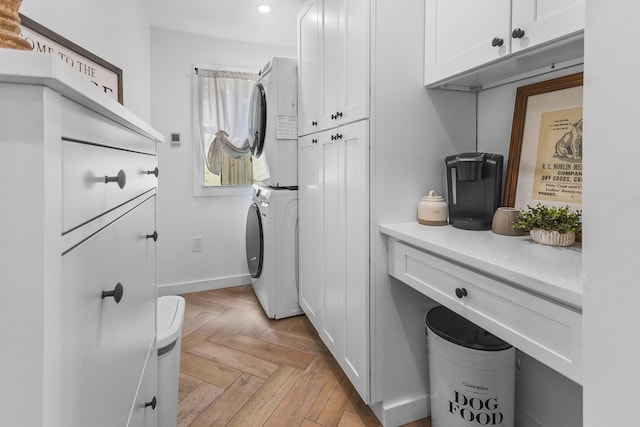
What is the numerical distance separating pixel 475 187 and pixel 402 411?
1.04 metres

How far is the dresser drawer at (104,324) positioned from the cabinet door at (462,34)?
1231 millimetres

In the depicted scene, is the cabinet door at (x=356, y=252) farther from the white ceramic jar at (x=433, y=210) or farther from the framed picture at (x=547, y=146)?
the framed picture at (x=547, y=146)

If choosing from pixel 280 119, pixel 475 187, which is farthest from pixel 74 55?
pixel 475 187

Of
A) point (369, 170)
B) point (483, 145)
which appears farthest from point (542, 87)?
point (369, 170)

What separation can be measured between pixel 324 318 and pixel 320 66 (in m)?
1.50

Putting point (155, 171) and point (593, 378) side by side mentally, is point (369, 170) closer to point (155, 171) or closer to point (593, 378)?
point (155, 171)

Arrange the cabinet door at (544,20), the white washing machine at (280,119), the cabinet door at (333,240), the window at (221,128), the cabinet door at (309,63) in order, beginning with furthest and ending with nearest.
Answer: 1. the window at (221,128)
2. the white washing machine at (280,119)
3. the cabinet door at (309,63)
4. the cabinet door at (333,240)
5. the cabinet door at (544,20)

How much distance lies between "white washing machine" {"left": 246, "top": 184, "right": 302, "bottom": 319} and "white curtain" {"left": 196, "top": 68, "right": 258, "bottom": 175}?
0.91 m

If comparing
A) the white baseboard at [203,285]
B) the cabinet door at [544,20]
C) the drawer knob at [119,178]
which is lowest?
the white baseboard at [203,285]

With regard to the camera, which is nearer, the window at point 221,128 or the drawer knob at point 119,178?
the drawer knob at point 119,178

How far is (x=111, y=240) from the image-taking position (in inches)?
25.4

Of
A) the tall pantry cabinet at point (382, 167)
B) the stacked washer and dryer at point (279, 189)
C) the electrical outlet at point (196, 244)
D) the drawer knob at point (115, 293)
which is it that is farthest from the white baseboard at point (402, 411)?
the electrical outlet at point (196, 244)

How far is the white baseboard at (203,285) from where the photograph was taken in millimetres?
3236

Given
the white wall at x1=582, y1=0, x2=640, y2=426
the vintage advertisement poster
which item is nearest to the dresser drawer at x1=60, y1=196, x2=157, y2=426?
the white wall at x1=582, y1=0, x2=640, y2=426
